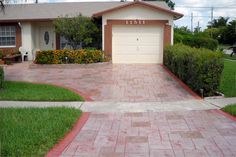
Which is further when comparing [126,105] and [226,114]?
[126,105]

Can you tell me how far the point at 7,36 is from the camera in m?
23.3

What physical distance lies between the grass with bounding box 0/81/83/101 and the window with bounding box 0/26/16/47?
11929 mm

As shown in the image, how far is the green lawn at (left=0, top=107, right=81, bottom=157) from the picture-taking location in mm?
5478

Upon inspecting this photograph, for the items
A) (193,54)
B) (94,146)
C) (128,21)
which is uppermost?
(128,21)

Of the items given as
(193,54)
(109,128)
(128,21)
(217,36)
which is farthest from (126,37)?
(217,36)

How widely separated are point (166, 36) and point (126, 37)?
248 cm

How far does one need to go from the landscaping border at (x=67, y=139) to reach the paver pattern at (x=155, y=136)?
9cm

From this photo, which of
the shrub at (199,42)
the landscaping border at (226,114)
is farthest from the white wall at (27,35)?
the landscaping border at (226,114)

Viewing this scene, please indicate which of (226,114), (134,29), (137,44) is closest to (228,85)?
(226,114)

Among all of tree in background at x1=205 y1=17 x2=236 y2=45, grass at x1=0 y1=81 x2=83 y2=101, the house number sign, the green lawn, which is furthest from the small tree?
tree in background at x1=205 y1=17 x2=236 y2=45

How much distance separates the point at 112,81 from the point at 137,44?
7.26 metres

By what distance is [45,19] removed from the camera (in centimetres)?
2200

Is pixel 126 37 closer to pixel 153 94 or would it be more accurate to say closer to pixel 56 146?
pixel 153 94

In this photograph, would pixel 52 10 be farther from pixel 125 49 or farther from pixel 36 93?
pixel 36 93
